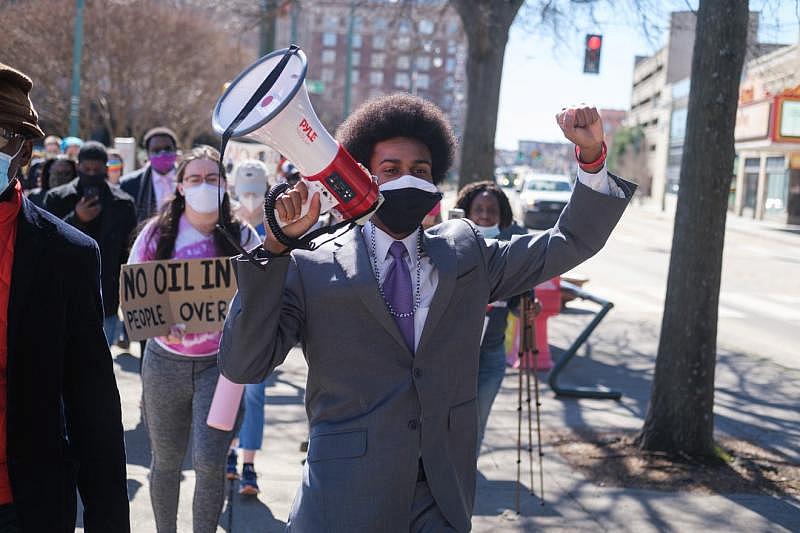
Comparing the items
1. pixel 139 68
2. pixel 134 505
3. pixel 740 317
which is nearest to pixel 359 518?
pixel 134 505

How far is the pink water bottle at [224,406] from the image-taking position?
14.2 feet

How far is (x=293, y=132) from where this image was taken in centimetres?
248

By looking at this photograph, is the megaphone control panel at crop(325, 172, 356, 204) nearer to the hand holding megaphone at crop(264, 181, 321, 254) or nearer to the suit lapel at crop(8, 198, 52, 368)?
the hand holding megaphone at crop(264, 181, 321, 254)

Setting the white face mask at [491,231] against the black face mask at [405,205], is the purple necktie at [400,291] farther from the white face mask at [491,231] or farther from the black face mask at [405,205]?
→ the white face mask at [491,231]

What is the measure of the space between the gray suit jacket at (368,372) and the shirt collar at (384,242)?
4cm

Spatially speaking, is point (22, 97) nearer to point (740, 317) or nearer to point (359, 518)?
point (359, 518)

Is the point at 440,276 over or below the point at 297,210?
below

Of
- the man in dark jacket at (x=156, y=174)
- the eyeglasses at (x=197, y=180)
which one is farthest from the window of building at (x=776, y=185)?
the eyeglasses at (x=197, y=180)

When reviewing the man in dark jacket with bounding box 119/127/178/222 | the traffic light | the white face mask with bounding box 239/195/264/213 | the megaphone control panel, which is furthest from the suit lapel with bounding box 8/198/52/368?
the traffic light

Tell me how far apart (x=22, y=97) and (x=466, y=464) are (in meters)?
1.51

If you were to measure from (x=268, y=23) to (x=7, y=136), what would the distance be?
14.4 metres

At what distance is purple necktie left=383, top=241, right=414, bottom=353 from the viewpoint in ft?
9.46

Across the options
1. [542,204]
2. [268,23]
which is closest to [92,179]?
[268,23]

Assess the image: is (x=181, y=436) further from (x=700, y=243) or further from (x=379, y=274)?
(x=700, y=243)
